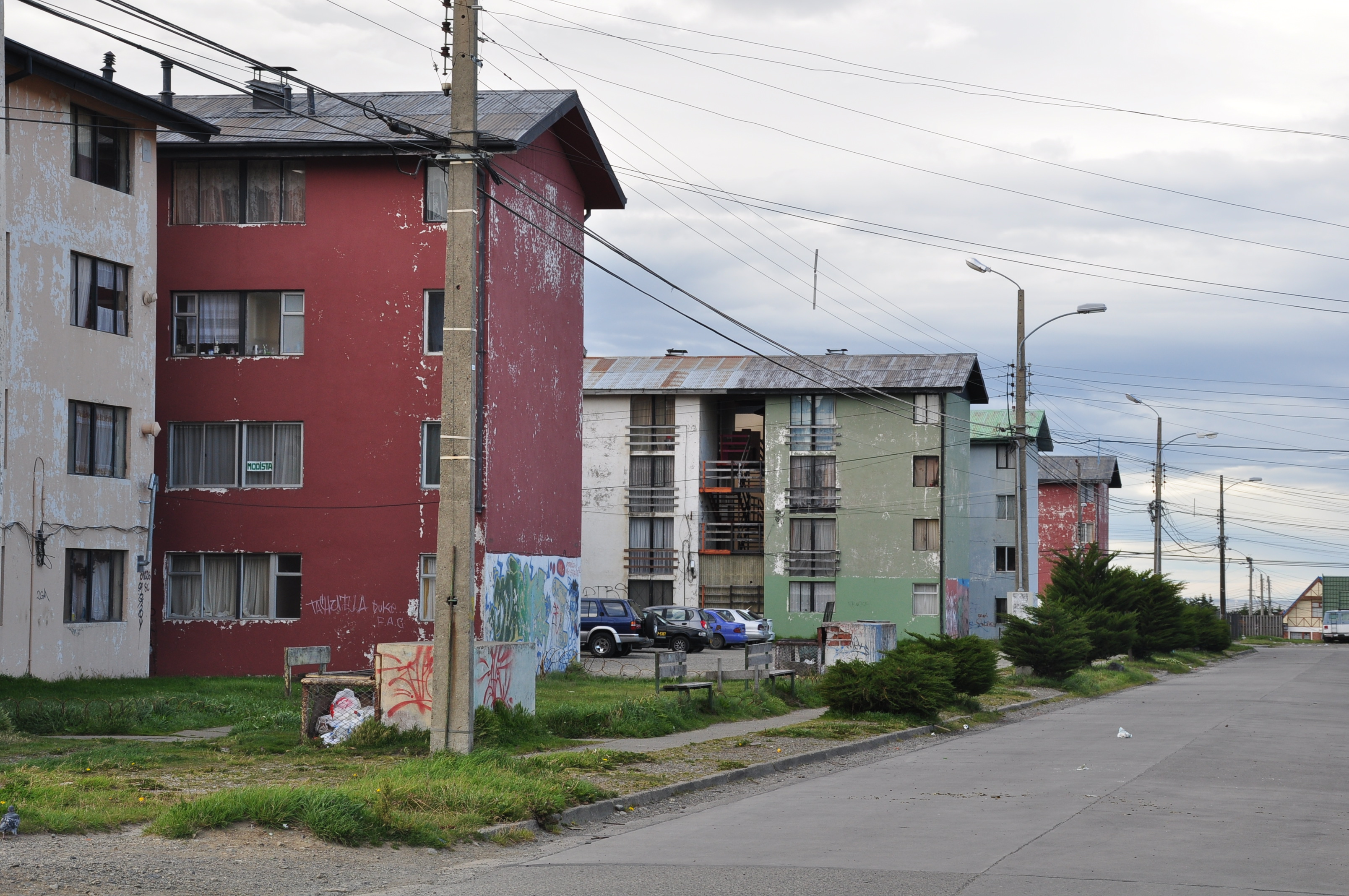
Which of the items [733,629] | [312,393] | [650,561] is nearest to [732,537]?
[650,561]

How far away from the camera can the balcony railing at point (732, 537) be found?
5681 cm

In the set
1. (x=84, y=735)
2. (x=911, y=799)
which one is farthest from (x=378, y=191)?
(x=911, y=799)

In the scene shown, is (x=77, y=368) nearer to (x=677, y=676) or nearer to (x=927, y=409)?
(x=677, y=676)

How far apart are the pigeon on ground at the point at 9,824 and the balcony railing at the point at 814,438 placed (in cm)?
4807

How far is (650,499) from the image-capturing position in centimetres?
5681

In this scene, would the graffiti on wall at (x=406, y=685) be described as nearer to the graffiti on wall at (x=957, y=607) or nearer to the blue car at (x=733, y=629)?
the blue car at (x=733, y=629)

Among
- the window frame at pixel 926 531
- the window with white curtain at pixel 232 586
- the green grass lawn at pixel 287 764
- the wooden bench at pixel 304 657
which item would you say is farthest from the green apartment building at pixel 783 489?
the wooden bench at pixel 304 657

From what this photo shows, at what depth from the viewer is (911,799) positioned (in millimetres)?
13016

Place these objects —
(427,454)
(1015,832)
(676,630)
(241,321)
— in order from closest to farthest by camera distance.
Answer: (1015,832)
(427,454)
(241,321)
(676,630)

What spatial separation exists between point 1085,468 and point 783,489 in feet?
123

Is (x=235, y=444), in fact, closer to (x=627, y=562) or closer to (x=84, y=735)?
(x=84, y=735)

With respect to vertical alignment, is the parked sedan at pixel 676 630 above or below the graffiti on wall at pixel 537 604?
below

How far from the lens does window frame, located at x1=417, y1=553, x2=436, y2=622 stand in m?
28.8

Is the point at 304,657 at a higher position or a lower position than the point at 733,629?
higher
